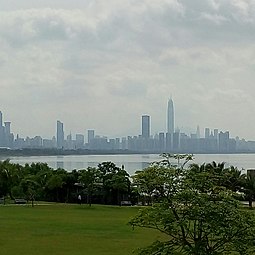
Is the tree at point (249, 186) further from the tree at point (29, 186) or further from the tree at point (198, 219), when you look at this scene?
the tree at point (198, 219)

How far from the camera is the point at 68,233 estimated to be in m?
25.7

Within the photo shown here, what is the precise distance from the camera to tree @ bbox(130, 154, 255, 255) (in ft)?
34.2

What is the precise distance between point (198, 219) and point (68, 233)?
16.1 metres

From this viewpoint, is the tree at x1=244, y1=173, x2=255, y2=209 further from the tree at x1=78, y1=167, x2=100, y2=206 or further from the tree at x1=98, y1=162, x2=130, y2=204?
the tree at x1=78, y1=167, x2=100, y2=206

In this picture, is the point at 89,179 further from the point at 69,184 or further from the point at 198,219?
the point at 198,219

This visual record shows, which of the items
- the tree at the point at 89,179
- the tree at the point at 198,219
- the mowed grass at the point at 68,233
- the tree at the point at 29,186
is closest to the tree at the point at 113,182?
the tree at the point at 89,179

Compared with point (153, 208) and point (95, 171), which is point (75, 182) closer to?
point (95, 171)

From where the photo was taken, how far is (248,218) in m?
10.7

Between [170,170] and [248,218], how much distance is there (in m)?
1.72

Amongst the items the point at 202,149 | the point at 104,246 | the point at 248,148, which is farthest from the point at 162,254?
the point at 248,148

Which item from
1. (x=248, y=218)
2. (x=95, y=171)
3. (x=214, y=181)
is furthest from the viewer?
(x=95, y=171)

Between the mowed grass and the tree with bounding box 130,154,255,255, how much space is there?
345cm

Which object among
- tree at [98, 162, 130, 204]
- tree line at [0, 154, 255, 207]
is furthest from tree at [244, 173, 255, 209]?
tree at [98, 162, 130, 204]

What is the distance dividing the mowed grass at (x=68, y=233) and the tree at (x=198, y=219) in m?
3.45
